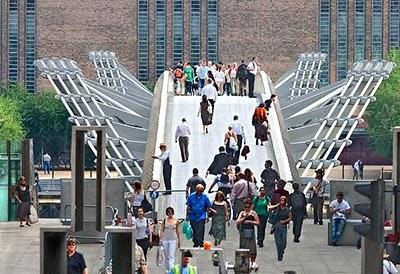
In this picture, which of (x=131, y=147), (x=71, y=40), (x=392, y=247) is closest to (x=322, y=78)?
(x=71, y=40)

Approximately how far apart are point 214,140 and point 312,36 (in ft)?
→ 170

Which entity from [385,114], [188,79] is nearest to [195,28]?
[385,114]

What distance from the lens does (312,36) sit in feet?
316

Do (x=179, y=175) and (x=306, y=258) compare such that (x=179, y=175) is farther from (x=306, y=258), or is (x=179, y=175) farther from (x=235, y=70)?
(x=235, y=70)

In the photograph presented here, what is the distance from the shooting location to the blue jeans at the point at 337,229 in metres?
30.6

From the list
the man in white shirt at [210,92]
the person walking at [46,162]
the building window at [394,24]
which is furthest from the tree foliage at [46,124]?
the man in white shirt at [210,92]

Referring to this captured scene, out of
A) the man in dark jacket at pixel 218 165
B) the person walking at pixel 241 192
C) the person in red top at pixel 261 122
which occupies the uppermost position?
the person in red top at pixel 261 122

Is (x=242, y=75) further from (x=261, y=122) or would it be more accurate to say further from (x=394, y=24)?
(x=394, y=24)

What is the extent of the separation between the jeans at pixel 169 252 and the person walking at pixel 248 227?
4.83 feet

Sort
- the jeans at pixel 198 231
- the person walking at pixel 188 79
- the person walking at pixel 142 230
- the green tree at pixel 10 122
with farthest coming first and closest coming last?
1. the green tree at pixel 10 122
2. the person walking at pixel 188 79
3. the jeans at pixel 198 231
4. the person walking at pixel 142 230

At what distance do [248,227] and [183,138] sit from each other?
13037 millimetres

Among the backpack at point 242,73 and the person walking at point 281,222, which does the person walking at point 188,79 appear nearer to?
the backpack at point 242,73

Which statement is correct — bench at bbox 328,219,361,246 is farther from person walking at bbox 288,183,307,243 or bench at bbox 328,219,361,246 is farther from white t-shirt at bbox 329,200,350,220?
person walking at bbox 288,183,307,243

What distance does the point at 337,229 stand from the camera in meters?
30.7
